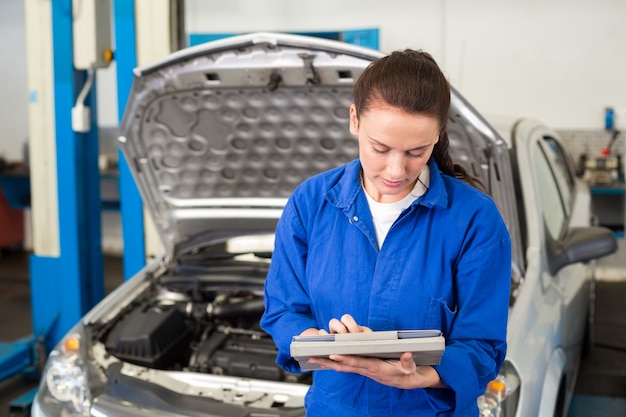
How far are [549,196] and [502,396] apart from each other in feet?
4.11

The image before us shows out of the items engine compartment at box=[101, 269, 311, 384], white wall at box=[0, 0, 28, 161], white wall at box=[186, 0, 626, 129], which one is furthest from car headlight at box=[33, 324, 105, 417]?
white wall at box=[0, 0, 28, 161]

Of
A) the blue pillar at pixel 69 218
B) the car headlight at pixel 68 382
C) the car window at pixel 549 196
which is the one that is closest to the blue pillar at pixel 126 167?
the blue pillar at pixel 69 218

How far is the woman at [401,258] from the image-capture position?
4.69 ft

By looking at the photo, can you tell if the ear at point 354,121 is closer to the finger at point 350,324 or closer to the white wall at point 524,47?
the finger at point 350,324

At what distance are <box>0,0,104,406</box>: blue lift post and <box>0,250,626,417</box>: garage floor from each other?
0.13 meters

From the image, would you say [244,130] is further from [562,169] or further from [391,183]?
[562,169]

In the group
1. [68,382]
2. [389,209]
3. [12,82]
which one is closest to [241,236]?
[68,382]

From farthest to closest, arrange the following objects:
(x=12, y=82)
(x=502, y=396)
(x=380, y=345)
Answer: (x=12, y=82)
(x=502, y=396)
(x=380, y=345)

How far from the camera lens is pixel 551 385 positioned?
97.7 inches

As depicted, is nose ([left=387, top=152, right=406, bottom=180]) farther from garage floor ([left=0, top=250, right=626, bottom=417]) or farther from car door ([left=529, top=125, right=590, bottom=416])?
garage floor ([left=0, top=250, right=626, bottom=417])

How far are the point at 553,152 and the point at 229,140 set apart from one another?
5.85 ft

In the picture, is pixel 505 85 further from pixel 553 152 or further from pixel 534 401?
pixel 534 401

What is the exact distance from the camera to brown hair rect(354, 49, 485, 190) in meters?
1.41

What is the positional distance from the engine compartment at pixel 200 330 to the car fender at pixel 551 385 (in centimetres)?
78
